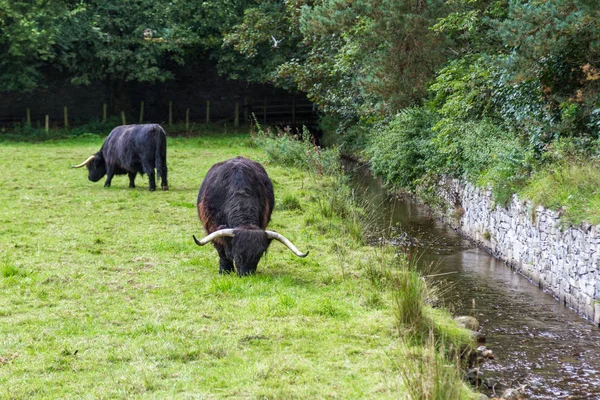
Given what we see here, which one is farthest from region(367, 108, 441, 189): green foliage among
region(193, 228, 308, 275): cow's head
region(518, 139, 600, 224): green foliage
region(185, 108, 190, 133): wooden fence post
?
region(185, 108, 190, 133): wooden fence post

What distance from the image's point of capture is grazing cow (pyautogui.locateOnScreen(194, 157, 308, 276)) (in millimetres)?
8781

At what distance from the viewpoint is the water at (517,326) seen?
23.4 feet

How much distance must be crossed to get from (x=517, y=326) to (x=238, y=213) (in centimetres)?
379

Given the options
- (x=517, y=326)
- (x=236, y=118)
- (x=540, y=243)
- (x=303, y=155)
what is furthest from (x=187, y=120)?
(x=517, y=326)

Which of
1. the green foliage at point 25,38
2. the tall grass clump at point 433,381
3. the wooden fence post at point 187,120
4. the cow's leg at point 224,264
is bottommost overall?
the cow's leg at point 224,264

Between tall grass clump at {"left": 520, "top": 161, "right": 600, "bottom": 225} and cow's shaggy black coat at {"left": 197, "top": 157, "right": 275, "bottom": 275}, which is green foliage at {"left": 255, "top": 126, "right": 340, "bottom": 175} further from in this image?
cow's shaggy black coat at {"left": 197, "top": 157, "right": 275, "bottom": 275}

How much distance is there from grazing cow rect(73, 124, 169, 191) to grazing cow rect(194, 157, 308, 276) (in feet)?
21.7

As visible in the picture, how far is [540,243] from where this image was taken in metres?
11.0

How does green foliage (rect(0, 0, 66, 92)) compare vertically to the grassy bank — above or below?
above

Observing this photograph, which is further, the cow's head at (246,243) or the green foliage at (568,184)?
the green foliage at (568,184)

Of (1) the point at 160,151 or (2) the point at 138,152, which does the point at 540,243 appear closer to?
(1) the point at 160,151

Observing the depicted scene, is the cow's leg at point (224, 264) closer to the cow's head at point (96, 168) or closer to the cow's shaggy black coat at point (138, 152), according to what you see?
the cow's shaggy black coat at point (138, 152)

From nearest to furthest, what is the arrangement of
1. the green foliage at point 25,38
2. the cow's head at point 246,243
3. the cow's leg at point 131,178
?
the cow's head at point 246,243 < the cow's leg at point 131,178 < the green foliage at point 25,38

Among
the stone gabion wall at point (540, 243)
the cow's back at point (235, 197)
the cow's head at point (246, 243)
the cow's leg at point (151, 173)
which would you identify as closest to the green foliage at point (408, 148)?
the stone gabion wall at point (540, 243)
